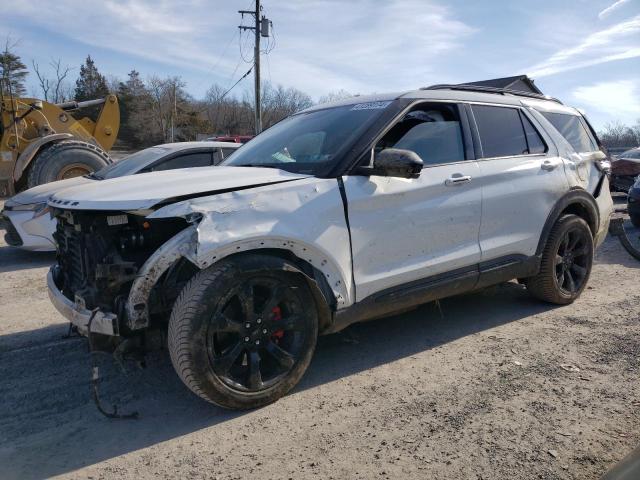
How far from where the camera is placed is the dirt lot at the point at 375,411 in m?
2.69

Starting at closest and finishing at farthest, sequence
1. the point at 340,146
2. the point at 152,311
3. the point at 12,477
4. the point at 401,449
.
→ the point at 12,477 < the point at 401,449 < the point at 152,311 < the point at 340,146

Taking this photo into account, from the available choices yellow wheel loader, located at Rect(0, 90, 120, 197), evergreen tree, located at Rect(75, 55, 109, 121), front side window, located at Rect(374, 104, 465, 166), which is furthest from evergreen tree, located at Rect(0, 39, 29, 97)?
evergreen tree, located at Rect(75, 55, 109, 121)

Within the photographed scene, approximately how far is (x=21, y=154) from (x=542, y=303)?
10488 mm

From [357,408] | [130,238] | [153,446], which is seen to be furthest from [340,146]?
[153,446]

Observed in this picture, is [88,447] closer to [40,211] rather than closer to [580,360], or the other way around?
[580,360]

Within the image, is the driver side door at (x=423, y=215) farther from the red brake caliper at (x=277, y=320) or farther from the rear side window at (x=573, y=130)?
the rear side window at (x=573, y=130)

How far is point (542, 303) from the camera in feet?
16.9

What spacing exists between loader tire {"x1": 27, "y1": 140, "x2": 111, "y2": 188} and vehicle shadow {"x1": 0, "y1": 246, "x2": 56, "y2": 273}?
8.65 feet

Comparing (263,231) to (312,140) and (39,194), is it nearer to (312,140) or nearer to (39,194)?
(312,140)

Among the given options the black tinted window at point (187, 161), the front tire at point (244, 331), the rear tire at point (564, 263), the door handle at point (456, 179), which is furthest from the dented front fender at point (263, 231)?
the black tinted window at point (187, 161)

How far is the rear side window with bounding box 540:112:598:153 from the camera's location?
5.14m

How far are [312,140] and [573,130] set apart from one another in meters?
2.93

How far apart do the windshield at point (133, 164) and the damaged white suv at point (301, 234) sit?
2840 mm

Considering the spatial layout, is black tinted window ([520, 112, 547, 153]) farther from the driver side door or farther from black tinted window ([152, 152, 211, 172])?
black tinted window ([152, 152, 211, 172])
